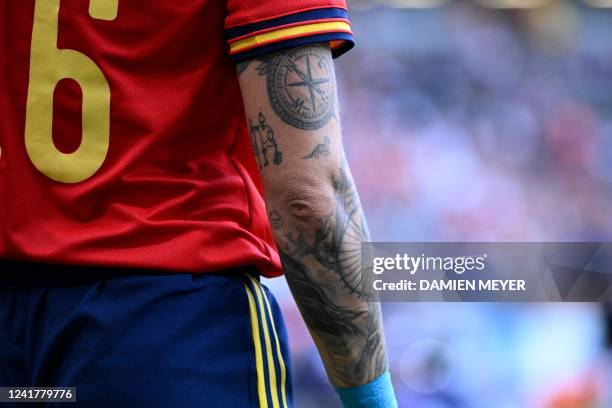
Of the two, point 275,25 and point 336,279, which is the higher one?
point 275,25

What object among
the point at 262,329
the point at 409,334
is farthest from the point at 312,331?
the point at 409,334

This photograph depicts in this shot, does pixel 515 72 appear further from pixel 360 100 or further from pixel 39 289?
pixel 39 289

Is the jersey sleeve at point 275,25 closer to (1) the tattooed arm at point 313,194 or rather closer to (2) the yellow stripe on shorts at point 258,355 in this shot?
(1) the tattooed arm at point 313,194

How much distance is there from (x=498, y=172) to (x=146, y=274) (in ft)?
16.7

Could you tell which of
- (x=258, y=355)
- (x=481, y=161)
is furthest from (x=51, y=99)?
(x=481, y=161)

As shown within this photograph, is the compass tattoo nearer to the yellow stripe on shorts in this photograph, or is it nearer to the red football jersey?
the red football jersey

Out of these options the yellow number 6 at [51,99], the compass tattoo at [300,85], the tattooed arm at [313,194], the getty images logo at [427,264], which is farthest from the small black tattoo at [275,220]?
the getty images logo at [427,264]

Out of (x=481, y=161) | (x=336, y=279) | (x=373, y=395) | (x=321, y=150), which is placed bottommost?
(x=373, y=395)

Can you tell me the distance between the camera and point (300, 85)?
117cm

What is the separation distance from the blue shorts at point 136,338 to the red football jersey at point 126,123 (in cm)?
3

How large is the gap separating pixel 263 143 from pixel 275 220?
10 cm

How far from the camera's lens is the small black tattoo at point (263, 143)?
1178 millimetres

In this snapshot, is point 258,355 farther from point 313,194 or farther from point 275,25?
point 275,25

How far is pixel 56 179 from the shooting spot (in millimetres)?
1228
